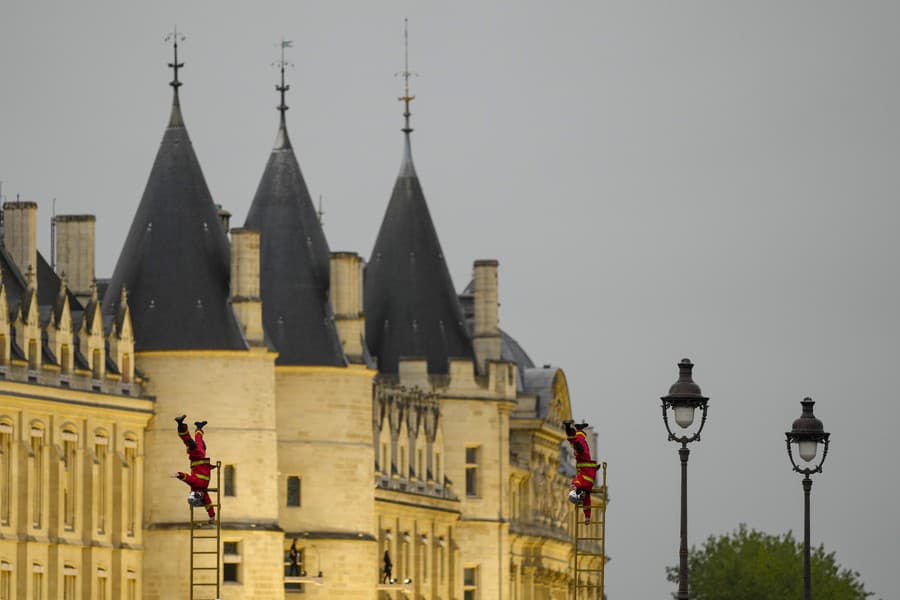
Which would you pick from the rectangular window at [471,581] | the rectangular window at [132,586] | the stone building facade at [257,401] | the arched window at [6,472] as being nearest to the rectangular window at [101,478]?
the stone building facade at [257,401]

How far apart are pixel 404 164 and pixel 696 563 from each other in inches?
1826

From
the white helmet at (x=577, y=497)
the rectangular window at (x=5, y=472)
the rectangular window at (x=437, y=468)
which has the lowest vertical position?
the white helmet at (x=577, y=497)

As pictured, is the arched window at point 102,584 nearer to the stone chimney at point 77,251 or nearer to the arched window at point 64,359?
the arched window at point 64,359

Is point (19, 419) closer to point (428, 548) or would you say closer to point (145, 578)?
point (145, 578)

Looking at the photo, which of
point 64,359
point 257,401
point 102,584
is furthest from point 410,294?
point 64,359

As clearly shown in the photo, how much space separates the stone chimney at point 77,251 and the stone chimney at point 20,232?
252 centimetres

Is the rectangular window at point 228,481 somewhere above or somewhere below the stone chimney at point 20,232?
below

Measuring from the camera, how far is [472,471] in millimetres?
125562

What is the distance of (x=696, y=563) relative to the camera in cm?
16675

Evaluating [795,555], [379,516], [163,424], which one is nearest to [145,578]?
[163,424]

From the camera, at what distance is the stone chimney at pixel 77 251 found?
333 ft

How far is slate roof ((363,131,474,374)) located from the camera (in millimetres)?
121312

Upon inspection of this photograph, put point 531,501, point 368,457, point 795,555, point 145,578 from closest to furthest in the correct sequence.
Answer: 1. point 145,578
2. point 368,457
3. point 531,501
4. point 795,555

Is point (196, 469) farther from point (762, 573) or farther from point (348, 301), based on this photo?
point (762, 573)
